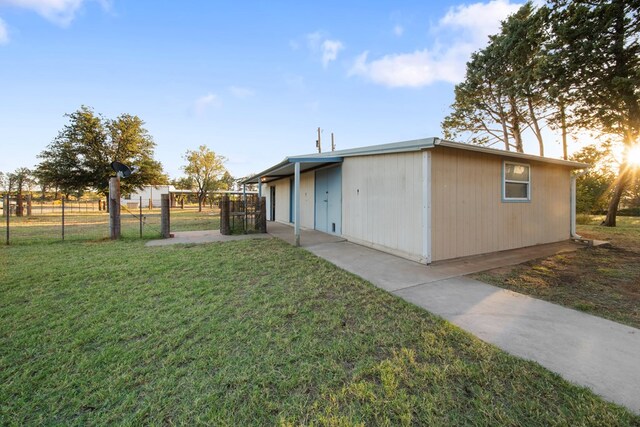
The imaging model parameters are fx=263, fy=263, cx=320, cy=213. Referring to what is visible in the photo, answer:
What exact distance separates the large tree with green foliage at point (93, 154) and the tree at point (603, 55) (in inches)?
1067

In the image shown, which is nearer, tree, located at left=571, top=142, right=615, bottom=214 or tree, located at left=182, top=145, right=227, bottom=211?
tree, located at left=571, top=142, right=615, bottom=214

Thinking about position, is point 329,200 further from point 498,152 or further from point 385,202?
point 498,152

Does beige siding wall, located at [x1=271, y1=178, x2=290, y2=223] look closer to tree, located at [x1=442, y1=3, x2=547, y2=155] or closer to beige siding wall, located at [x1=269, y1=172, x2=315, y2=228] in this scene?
beige siding wall, located at [x1=269, y1=172, x2=315, y2=228]

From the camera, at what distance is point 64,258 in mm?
5422

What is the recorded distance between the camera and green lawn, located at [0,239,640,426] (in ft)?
5.33

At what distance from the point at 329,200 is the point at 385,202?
9.84ft

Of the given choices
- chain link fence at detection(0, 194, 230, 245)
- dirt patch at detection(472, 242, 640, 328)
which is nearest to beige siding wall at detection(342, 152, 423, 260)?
dirt patch at detection(472, 242, 640, 328)

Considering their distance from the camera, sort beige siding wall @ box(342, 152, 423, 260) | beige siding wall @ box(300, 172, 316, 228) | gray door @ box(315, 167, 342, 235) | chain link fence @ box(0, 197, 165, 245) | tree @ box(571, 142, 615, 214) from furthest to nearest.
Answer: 1. tree @ box(571, 142, 615, 214)
2. beige siding wall @ box(300, 172, 316, 228)
3. gray door @ box(315, 167, 342, 235)
4. chain link fence @ box(0, 197, 165, 245)
5. beige siding wall @ box(342, 152, 423, 260)

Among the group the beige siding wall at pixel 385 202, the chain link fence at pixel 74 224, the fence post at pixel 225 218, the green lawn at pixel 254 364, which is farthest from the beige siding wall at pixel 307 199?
the green lawn at pixel 254 364

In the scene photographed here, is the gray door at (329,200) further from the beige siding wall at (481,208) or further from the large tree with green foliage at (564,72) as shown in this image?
the large tree with green foliage at (564,72)

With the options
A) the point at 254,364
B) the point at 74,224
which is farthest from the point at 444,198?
the point at 74,224

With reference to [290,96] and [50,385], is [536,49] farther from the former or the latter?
[50,385]

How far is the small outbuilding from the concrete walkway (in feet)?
2.69

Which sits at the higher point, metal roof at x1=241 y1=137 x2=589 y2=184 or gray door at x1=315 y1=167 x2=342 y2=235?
metal roof at x1=241 y1=137 x2=589 y2=184
